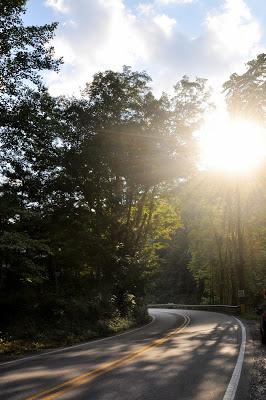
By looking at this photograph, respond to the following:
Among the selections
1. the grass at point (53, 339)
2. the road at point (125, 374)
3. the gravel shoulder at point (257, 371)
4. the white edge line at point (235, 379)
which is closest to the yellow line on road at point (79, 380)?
the road at point (125, 374)

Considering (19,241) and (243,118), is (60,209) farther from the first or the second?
(243,118)

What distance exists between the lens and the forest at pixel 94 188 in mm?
17375

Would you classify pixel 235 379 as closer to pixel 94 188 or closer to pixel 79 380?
pixel 79 380

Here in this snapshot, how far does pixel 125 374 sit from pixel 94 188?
18.8m

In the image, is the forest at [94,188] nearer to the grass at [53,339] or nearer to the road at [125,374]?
the grass at [53,339]

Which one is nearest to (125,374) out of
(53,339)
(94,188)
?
(53,339)

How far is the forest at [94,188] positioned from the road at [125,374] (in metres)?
4.62

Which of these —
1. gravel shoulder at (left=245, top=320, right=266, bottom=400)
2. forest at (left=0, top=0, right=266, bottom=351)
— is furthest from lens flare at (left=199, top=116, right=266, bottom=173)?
gravel shoulder at (left=245, top=320, right=266, bottom=400)

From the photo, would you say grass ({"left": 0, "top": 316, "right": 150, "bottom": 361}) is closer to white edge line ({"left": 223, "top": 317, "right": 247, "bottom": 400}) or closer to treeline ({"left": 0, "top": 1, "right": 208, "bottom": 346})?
treeline ({"left": 0, "top": 1, "right": 208, "bottom": 346})

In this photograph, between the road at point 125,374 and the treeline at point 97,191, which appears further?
the treeline at point 97,191

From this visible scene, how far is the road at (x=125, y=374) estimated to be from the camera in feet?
24.0

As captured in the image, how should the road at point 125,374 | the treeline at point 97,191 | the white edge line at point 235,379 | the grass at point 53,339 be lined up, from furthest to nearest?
the treeline at point 97,191
the grass at point 53,339
the road at point 125,374
the white edge line at point 235,379

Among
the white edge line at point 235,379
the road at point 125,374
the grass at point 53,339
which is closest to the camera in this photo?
the white edge line at point 235,379

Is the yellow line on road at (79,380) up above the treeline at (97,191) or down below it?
below
